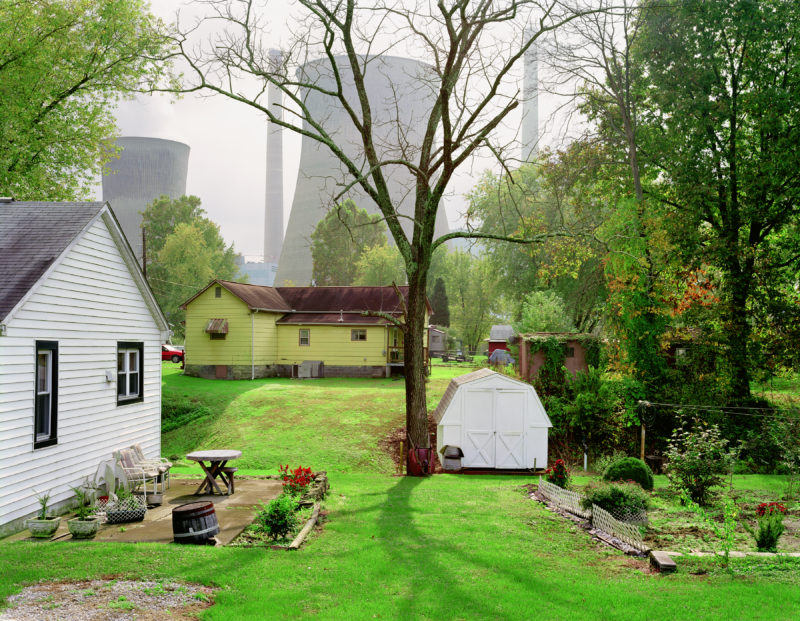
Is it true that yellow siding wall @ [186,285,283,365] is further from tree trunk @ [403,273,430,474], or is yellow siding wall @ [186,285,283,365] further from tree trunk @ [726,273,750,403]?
tree trunk @ [726,273,750,403]

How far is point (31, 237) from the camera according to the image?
11406mm

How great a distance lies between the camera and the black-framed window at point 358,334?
3466 cm

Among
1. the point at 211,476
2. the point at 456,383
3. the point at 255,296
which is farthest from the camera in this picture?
the point at 255,296

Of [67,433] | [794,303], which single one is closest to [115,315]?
[67,433]

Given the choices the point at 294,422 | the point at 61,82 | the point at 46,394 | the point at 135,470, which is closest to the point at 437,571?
the point at 135,470

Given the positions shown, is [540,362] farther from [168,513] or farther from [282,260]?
[282,260]

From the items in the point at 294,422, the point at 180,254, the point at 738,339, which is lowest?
the point at 294,422

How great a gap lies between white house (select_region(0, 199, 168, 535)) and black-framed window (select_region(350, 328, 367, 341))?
20.1 m

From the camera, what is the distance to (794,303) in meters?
21.8

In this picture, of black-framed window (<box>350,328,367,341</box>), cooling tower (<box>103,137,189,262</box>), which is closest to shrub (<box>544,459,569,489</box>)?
black-framed window (<box>350,328,367,341</box>)

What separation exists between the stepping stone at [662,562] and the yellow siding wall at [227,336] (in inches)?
1068

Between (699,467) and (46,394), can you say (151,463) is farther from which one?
(699,467)

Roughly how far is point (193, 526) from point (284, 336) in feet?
87.3

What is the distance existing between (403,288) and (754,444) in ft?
70.1
